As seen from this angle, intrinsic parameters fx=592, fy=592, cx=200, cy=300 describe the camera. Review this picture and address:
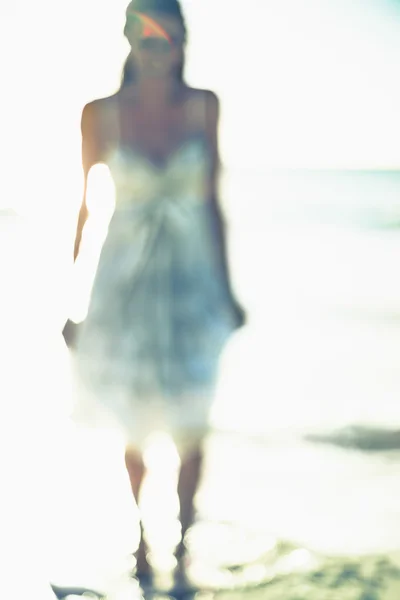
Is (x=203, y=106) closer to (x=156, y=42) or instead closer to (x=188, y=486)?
(x=156, y=42)

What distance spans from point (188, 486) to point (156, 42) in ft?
4.22

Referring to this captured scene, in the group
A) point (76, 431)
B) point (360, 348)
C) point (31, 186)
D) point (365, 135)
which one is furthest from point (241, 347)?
point (365, 135)

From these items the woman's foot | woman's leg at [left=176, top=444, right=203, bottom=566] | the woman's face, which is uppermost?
the woman's face

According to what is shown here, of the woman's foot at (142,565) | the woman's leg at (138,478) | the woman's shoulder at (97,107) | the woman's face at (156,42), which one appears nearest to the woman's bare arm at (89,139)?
the woman's shoulder at (97,107)

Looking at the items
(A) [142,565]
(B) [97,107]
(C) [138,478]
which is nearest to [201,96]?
(B) [97,107]

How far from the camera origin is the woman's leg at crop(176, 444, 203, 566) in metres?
1.82

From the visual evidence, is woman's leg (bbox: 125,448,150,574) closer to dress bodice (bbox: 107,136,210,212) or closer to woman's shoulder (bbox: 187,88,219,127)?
dress bodice (bbox: 107,136,210,212)

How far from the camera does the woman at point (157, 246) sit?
1537 mm

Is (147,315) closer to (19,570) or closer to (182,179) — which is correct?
(182,179)

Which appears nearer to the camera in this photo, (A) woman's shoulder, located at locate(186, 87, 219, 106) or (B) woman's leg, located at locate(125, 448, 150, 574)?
(A) woman's shoulder, located at locate(186, 87, 219, 106)

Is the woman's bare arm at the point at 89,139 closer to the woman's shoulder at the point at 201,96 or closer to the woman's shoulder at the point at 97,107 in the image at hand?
the woman's shoulder at the point at 97,107

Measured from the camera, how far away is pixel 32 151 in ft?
35.6

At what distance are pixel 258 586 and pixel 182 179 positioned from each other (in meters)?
1.17

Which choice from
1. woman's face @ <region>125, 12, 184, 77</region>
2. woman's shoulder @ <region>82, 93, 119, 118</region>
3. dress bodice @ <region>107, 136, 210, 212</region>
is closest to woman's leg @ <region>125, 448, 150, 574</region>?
dress bodice @ <region>107, 136, 210, 212</region>
